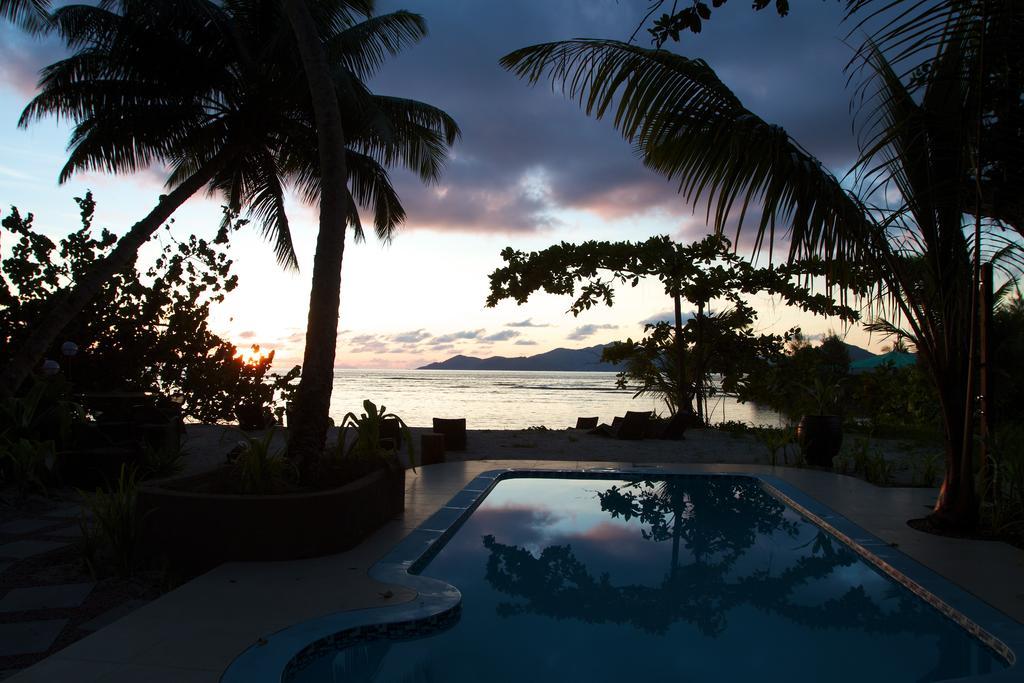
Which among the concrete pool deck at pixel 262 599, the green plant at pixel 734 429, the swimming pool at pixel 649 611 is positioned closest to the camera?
the concrete pool deck at pixel 262 599

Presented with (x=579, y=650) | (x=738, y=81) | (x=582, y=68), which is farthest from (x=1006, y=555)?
(x=582, y=68)

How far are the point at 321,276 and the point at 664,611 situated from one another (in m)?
3.14

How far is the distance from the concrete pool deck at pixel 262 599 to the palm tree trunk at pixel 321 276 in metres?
0.88

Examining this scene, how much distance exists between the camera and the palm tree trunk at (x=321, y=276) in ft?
15.3

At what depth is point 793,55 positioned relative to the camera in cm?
406

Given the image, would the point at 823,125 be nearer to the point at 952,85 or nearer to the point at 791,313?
the point at 952,85

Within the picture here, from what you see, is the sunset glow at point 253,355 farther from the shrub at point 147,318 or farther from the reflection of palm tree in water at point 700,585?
the reflection of palm tree in water at point 700,585

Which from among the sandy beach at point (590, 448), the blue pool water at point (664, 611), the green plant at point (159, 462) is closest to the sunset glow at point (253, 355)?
the sandy beach at point (590, 448)

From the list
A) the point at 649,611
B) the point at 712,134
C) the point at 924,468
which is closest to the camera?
the point at 649,611

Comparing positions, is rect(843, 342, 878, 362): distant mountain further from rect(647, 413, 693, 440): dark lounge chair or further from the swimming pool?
the swimming pool

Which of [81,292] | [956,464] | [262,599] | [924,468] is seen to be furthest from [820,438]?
[81,292]

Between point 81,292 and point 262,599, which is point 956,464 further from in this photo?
point 81,292

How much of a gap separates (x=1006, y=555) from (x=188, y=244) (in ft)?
37.7

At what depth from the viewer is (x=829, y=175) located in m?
4.65
